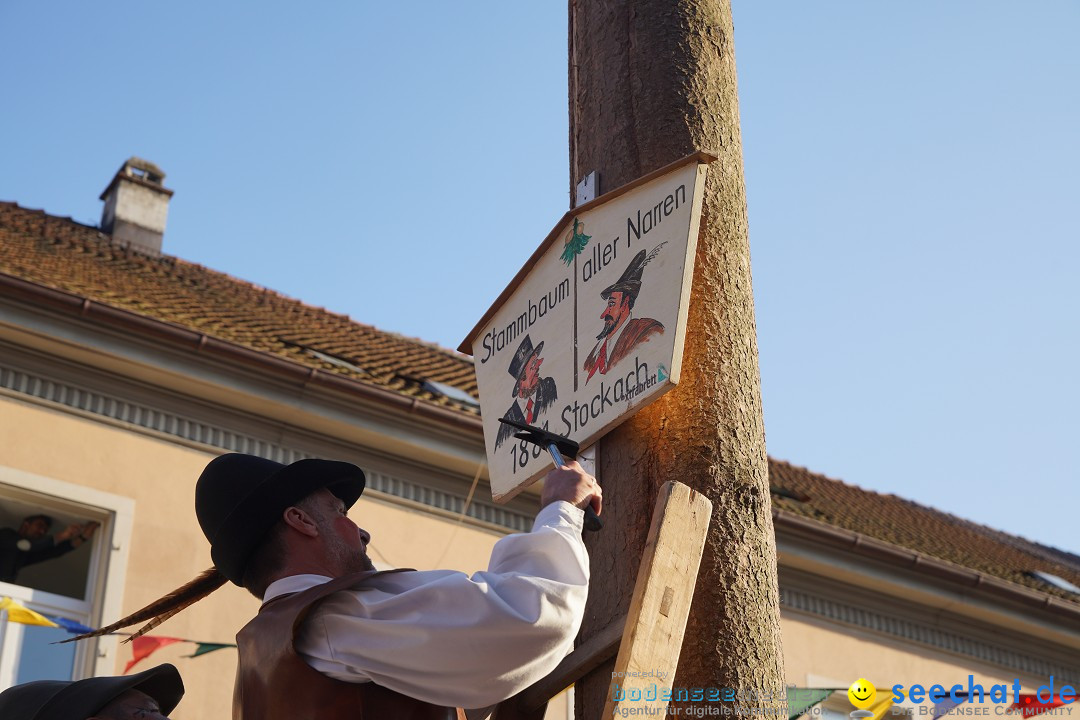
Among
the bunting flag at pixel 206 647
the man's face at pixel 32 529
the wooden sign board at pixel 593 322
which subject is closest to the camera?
the wooden sign board at pixel 593 322

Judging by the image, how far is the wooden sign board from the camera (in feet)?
9.43

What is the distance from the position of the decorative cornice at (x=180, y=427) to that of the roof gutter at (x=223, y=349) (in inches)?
19.3

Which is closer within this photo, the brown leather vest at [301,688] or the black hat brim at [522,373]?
the brown leather vest at [301,688]

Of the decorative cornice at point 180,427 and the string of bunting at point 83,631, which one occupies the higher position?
the decorative cornice at point 180,427

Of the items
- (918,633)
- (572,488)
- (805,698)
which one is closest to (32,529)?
(805,698)

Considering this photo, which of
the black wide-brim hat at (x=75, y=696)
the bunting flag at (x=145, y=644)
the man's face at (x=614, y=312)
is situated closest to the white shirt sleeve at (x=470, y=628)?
the man's face at (x=614, y=312)

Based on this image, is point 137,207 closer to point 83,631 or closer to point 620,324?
point 83,631

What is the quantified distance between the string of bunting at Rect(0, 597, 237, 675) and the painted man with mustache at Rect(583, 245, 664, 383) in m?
6.08

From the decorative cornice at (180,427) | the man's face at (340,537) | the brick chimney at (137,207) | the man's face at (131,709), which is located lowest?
the man's face at (131,709)

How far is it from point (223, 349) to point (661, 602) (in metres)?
7.76

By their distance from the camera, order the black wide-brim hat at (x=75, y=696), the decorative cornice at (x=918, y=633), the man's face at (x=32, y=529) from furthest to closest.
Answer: the decorative cornice at (x=918, y=633) → the man's face at (x=32, y=529) → the black wide-brim hat at (x=75, y=696)

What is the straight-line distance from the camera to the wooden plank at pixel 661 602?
2398mm

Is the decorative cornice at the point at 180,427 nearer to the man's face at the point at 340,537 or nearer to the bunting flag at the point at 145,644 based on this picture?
the bunting flag at the point at 145,644

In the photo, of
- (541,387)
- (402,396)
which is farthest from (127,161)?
(541,387)
